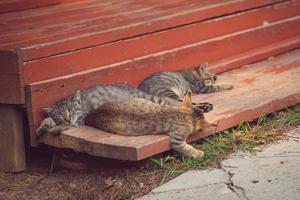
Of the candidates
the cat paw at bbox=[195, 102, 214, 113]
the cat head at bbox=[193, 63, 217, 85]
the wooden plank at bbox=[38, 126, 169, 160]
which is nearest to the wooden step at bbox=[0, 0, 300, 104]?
the cat head at bbox=[193, 63, 217, 85]

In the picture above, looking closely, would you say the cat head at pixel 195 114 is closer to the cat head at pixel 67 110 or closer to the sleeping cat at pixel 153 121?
the sleeping cat at pixel 153 121

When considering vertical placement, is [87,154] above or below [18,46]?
below

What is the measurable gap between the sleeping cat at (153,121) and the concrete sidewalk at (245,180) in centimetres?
26

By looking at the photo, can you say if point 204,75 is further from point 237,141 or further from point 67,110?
point 67,110

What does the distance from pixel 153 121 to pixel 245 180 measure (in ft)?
2.47

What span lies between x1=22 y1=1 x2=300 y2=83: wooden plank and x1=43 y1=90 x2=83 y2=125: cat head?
0.20 m

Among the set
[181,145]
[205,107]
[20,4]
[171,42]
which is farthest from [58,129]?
[20,4]

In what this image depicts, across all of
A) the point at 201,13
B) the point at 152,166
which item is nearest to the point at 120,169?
the point at 152,166

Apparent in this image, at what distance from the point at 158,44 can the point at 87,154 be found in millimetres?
1193

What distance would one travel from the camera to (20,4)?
620 centimetres

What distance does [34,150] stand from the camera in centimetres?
559

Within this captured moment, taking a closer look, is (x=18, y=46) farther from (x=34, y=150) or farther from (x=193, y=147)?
(x=193, y=147)

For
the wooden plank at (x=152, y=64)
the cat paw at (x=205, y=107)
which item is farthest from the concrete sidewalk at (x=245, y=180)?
the wooden plank at (x=152, y=64)

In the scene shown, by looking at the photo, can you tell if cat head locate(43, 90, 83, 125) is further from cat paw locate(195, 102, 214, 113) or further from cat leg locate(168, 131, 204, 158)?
cat paw locate(195, 102, 214, 113)
